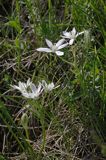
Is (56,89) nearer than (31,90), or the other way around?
(31,90)

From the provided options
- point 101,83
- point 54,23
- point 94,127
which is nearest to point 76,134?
point 94,127

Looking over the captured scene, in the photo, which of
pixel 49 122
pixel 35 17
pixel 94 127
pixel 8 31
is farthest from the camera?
pixel 8 31

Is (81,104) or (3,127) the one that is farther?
(3,127)

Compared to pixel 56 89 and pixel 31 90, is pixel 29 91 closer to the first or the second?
pixel 31 90

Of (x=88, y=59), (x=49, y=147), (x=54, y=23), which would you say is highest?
(x=54, y=23)

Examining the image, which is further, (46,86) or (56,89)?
(56,89)

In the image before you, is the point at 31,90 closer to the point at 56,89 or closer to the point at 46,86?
the point at 46,86

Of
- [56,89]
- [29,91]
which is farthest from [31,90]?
[56,89]

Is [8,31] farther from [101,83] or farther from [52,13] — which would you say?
[101,83]
